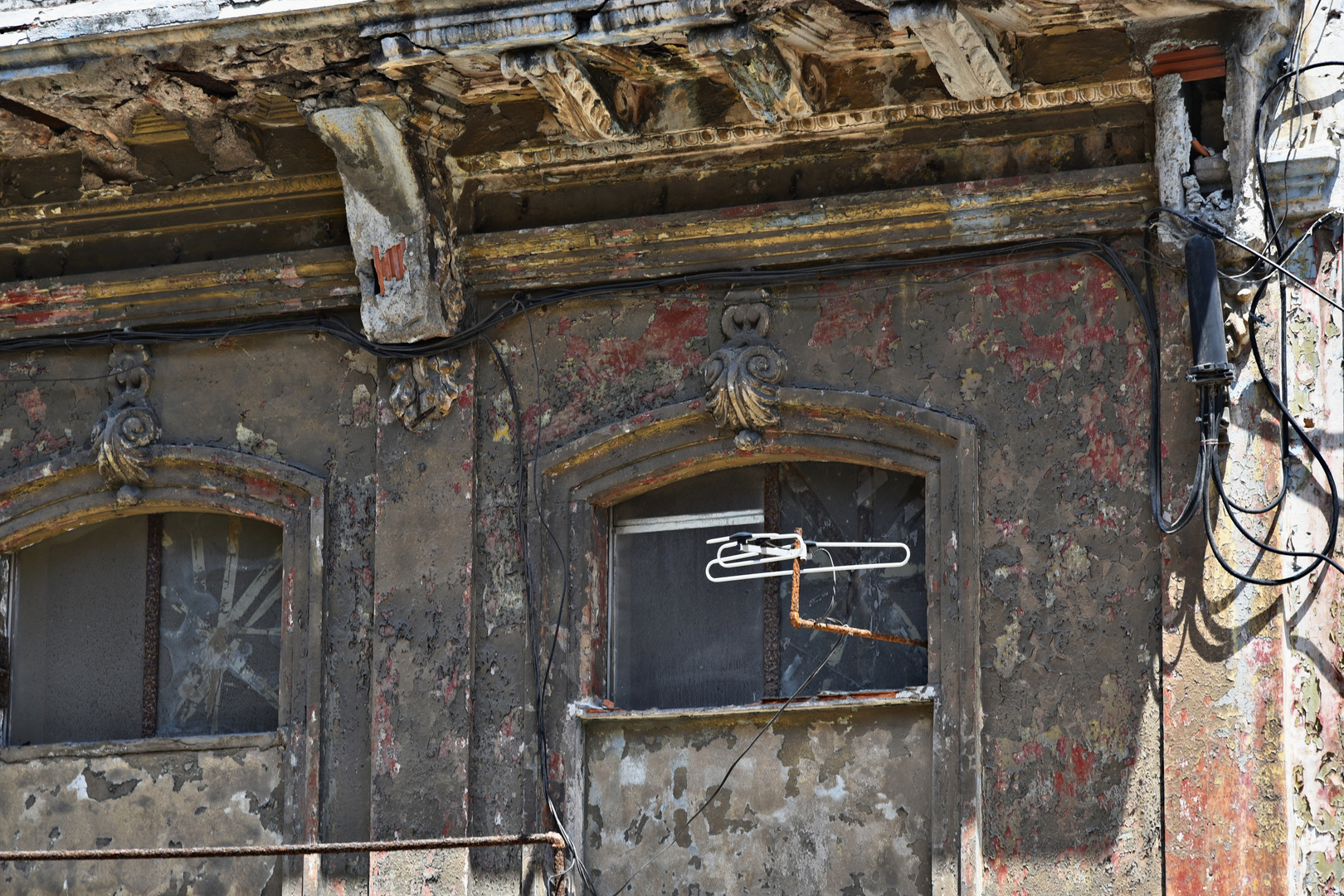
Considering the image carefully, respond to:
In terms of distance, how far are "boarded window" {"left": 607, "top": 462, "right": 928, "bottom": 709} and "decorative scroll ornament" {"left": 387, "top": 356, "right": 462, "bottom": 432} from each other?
0.76 meters

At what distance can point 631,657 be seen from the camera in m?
7.18

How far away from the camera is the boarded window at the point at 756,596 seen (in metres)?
6.92

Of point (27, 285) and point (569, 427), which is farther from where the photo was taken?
point (27, 285)

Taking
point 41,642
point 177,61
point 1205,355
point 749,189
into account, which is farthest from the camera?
point 41,642

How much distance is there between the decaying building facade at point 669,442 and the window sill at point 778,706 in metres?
0.02

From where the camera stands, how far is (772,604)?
705cm

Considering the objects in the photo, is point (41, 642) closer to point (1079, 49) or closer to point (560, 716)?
point (560, 716)

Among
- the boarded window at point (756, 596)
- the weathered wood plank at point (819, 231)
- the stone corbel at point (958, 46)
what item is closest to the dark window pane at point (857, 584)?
the boarded window at point (756, 596)

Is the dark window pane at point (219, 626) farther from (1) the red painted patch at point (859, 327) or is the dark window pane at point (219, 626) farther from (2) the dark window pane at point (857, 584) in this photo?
(1) the red painted patch at point (859, 327)

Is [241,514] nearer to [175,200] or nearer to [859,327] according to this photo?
[175,200]

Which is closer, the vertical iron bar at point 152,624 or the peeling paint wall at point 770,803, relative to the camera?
the peeling paint wall at point 770,803

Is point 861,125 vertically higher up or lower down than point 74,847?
higher up

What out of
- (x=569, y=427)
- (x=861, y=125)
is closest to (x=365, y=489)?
(x=569, y=427)

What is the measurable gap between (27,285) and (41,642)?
145 centimetres
